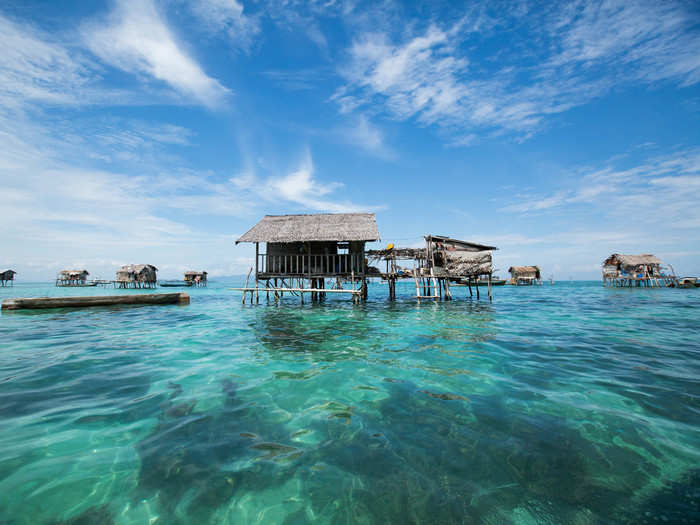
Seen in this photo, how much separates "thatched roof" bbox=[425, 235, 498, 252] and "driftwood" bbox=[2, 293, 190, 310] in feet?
54.1

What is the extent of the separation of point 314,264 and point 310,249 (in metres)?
1.13

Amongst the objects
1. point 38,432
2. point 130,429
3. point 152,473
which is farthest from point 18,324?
point 152,473

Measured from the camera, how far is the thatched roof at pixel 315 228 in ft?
56.8

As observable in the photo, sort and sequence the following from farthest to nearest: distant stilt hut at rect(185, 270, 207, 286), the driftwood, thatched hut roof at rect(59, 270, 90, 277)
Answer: distant stilt hut at rect(185, 270, 207, 286) < thatched hut roof at rect(59, 270, 90, 277) < the driftwood

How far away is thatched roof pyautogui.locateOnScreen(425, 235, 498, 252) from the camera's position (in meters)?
20.3

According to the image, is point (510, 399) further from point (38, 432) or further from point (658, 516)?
point (38, 432)

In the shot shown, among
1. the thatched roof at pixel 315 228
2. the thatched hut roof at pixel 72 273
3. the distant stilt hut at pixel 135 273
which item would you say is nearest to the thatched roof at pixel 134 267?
the distant stilt hut at pixel 135 273

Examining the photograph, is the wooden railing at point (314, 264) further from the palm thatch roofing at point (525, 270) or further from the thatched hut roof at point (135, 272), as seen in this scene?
the palm thatch roofing at point (525, 270)

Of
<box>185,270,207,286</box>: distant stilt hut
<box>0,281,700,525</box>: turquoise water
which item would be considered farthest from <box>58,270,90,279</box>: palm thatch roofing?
<box>0,281,700,525</box>: turquoise water

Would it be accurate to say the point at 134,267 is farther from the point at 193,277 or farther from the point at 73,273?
the point at 73,273

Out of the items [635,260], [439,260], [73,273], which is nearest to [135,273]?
[73,273]

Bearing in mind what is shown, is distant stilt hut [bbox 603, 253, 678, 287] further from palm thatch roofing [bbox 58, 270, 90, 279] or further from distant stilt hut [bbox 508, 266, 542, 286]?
palm thatch roofing [bbox 58, 270, 90, 279]

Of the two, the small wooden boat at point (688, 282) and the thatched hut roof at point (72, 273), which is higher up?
the thatched hut roof at point (72, 273)

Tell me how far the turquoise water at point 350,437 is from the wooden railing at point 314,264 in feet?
40.6
